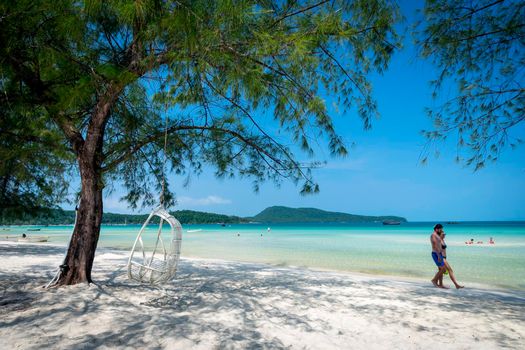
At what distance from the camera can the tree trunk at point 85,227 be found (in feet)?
13.5

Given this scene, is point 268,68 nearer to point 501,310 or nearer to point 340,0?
point 340,0

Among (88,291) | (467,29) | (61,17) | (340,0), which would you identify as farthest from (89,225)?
(467,29)

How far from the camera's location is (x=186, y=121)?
4.66 meters

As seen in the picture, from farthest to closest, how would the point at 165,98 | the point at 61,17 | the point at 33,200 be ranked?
the point at 33,200 < the point at 165,98 < the point at 61,17

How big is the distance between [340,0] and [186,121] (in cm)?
251

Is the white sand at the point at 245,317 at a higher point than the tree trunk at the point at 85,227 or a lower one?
lower

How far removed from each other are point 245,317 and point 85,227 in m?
2.32

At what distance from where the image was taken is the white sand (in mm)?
2678

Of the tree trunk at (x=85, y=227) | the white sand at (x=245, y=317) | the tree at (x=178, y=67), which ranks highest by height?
the tree at (x=178, y=67)

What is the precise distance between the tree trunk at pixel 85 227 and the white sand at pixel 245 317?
0.23m

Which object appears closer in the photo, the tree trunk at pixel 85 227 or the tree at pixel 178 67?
the tree at pixel 178 67

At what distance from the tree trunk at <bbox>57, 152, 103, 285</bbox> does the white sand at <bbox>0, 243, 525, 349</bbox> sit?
226 millimetres

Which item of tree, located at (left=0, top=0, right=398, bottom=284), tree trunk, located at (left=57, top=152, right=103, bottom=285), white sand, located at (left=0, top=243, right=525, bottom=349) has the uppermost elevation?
tree, located at (left=0, top=0, right=398, bottom=284)

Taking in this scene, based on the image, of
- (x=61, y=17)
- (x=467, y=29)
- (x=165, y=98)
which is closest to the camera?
(x=61, y=17)
